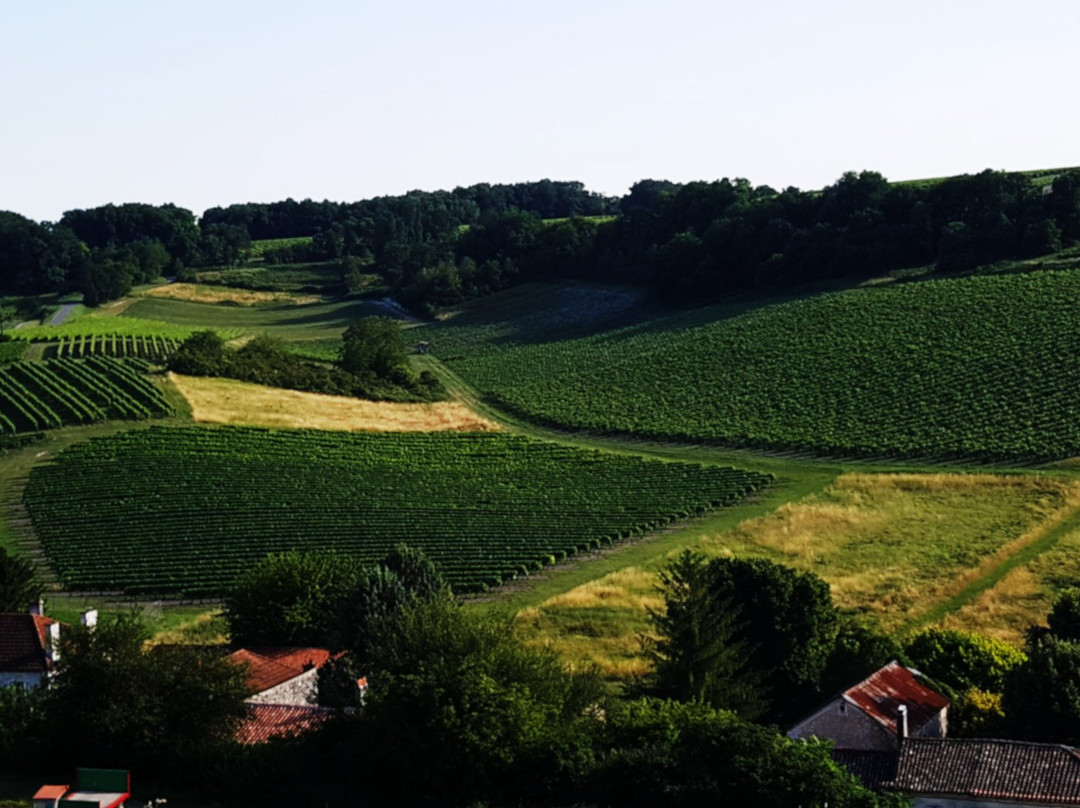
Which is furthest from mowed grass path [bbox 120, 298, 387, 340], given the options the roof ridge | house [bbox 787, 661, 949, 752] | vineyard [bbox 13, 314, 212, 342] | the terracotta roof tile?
the roof ridge

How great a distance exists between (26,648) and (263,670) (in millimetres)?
6558

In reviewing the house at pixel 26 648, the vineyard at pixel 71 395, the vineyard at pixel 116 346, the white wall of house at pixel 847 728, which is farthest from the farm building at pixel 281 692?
the vineyard at pixel 116 346

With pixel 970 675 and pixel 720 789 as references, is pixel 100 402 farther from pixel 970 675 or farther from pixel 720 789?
pixel 720 789

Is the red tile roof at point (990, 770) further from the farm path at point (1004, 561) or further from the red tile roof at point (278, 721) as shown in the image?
the farm path at point (1004, 561)

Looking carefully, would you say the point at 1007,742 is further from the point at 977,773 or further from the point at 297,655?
the point at 297,655

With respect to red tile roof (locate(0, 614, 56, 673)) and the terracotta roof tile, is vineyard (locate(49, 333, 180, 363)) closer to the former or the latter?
red tile roof (locate(0, 614, 56, 673))

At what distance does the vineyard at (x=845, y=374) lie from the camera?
72938 mm

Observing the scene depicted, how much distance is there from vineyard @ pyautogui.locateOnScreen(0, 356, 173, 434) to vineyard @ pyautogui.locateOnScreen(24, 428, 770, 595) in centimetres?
460

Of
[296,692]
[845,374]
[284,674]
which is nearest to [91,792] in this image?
[296,692]

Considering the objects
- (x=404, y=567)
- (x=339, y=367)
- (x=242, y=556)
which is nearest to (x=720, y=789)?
(x=404, y=567)

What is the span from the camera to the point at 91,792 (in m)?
23.5

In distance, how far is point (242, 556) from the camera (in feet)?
183

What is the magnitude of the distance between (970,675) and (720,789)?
45.4ft

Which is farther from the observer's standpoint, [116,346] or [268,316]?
[268,316]
